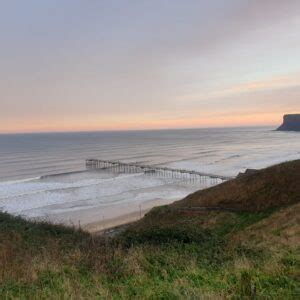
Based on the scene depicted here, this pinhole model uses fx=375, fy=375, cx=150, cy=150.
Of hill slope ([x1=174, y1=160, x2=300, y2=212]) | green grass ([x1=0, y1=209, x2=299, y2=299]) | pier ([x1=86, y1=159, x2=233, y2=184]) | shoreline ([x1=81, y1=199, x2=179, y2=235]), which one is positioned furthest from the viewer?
pier ([x1=86, y1=159, x2=233, y2=184])

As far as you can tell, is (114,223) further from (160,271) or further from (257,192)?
(160,271)

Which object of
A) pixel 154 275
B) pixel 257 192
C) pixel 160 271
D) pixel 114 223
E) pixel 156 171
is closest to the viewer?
pixel 154 275

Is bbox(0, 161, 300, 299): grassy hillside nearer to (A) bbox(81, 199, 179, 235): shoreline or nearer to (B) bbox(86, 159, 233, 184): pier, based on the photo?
(A) bbox(81, 199, 179, 235): shoreline

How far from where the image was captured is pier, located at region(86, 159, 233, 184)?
5178cm

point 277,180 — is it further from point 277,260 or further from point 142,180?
point 142,180

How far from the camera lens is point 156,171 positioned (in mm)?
61438

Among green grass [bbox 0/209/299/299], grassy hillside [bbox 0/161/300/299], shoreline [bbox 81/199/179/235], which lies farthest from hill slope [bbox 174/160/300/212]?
green grass [bbox 0/209/299/299]

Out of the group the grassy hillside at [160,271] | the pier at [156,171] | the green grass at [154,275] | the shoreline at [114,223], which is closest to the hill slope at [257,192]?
the shoreline at [114,223]

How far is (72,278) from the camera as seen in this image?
23.7 feet

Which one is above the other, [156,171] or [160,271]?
[160,271]

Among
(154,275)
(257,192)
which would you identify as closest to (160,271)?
(154,275)

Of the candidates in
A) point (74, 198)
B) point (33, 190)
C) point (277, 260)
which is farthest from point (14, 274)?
point (33, 190)

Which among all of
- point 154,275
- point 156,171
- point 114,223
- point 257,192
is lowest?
point 156,171

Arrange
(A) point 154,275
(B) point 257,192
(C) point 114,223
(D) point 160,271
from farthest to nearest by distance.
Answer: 1. (C) point 114,223
2. (B) point 257,192
3. (D) point 160,271
4. (A) point 154,275
